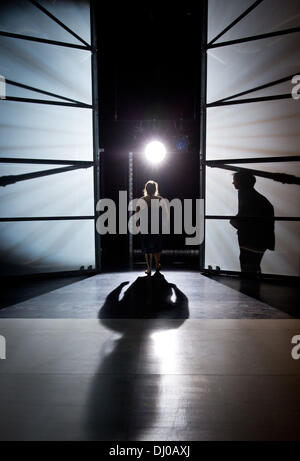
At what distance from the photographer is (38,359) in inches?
116

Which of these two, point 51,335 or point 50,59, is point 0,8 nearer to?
point 50,59

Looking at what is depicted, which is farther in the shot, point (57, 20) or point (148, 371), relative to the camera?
point (57, 20)

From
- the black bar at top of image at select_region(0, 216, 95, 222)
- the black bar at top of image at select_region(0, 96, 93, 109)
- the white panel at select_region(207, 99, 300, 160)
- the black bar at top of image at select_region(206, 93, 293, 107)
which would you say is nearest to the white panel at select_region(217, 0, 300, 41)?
the black bar at top of image at select_region(206, 93, 293, 107)

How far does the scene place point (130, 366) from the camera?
2.80 metres

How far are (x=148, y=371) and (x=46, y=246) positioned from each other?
155 inches

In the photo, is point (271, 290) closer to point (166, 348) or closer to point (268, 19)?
point (166, 348)

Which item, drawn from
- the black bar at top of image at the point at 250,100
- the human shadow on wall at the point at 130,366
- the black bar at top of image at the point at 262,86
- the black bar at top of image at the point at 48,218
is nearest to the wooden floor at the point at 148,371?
the human shadow on wall at the point at 130,366

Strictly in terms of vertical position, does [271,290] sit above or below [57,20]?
below

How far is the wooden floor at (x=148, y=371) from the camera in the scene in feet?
6.81

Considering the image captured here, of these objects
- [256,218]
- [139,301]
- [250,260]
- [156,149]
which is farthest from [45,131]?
[250,260]

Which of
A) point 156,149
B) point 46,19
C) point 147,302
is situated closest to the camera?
point 147,302

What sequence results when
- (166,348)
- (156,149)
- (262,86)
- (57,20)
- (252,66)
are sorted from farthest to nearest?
1. (156,149)
2. (57,20)
3. (252,66)
4. (262,86)
5. (166,348)

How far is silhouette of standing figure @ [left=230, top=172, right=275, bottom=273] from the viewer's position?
5.70 m
